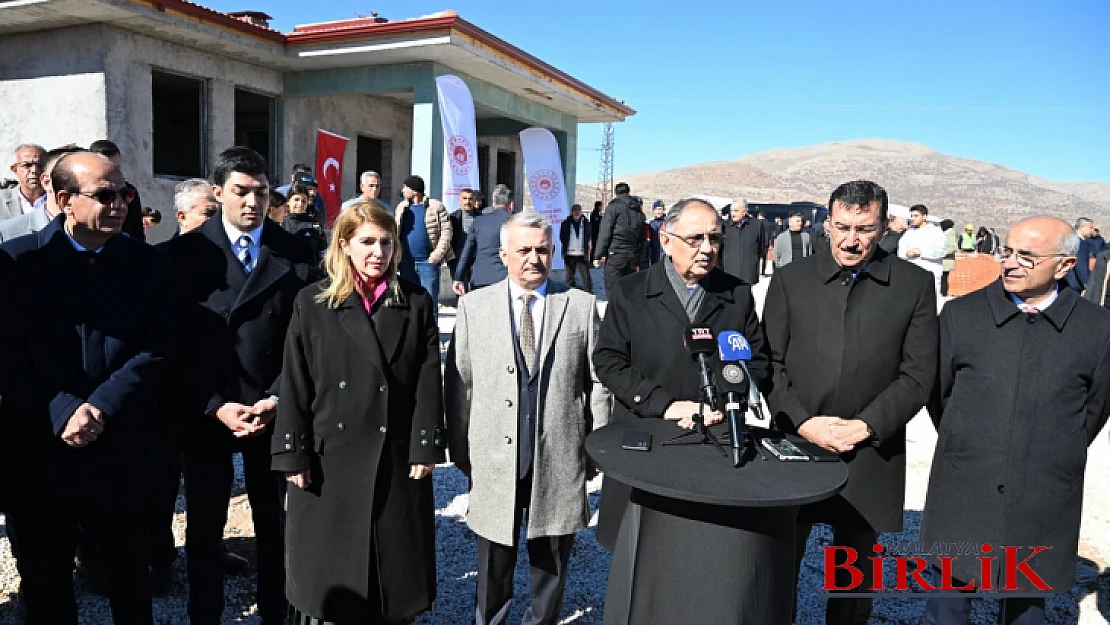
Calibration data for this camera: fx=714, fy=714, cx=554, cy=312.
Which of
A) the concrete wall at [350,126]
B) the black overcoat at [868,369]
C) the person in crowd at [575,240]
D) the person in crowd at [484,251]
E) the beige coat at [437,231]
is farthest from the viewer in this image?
the person in crowd at [575,240]

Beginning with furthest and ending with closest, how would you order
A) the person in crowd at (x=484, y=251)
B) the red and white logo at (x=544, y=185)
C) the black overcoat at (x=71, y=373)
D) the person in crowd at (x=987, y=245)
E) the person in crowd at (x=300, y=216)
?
the person in crowd at (x=987, y=245), the red and white logo at (x=544, y=185), the person in crowd at (x=484, y=251), the person in crowd at (x=300, y=216), the black overcoat at (x=71, y=373)

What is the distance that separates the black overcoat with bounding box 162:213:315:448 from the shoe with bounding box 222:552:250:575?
1101mm

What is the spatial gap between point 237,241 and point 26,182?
2640 mm

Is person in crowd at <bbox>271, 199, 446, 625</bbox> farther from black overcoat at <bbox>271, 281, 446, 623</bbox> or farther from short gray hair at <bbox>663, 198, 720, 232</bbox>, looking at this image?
short gray hair at <bbox>663, 198, 720, 232</bbox>

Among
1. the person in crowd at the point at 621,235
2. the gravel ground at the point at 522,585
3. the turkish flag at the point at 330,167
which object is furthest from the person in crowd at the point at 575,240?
the gravel ground at the point at 522,585

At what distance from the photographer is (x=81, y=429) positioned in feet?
8.11

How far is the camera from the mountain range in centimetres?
7869

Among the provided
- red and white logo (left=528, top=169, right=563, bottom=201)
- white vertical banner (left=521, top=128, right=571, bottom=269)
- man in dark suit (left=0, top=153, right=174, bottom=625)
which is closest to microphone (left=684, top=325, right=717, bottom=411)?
man in dark suit (left=0, top=153, right=174, bottom=625)

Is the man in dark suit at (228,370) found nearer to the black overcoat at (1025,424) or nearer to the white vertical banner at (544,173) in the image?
the black overcoat at (1025,424)

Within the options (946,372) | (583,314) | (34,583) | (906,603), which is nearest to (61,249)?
(34,583)

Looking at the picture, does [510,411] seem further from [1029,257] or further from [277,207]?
[277,207]

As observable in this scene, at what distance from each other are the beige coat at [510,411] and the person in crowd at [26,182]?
3254 mm

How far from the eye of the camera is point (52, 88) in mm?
9609

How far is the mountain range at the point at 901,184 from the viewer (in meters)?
78.7
